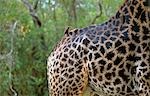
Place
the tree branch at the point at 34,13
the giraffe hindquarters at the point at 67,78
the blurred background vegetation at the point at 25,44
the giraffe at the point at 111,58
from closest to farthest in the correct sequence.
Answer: the giraffe at the point at 111,58 → the giraffe hindquarters at the point at 67,78 → the blurred background vegetation at the point at 25,44 → the tree branch at the point at 34,13

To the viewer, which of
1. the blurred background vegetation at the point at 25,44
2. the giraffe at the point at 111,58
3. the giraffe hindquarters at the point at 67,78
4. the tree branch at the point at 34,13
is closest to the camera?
the giraffe at the point at 111,58

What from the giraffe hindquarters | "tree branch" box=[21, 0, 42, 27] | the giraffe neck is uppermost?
"tree branch" box=[21, 0, 42, 27]

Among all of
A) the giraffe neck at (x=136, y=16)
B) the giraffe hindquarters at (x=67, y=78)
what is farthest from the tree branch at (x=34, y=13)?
the giraffe neck at (x=136, y=16)

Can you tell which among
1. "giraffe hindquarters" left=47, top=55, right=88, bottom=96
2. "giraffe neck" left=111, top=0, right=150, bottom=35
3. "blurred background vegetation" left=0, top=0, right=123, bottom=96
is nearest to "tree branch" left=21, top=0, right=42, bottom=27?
"blurred background vegetation" left=0, top=0, right=123, bottom=96

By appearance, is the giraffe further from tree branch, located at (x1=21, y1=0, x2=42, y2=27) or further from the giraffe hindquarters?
tree branch, located at (x1=21, y1=0, x2=42, y2=27)

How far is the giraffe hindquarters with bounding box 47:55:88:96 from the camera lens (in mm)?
3405

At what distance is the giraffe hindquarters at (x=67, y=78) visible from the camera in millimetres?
3405

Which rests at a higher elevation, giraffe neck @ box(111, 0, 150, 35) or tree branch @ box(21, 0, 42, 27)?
tree branch @ box(21, 0, 42, 27)

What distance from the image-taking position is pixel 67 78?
3.44m

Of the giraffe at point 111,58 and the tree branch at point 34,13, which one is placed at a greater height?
the tree branch at point 34,13

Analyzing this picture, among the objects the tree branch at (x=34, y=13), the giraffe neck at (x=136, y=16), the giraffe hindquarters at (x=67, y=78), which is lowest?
the giraffe hindquarters at (x=67, y=78)

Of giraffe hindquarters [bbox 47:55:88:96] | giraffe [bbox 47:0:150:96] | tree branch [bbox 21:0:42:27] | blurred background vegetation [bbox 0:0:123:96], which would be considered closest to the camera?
giraffe [bbox 47:0:150:96]

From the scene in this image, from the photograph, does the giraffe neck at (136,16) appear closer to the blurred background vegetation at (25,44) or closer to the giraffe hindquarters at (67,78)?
the giraffe hindquarters at (67,78)

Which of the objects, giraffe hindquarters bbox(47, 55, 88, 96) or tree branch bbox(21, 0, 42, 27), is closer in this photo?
giraffe hindquarters bbox(47, 55, 88, 96)
